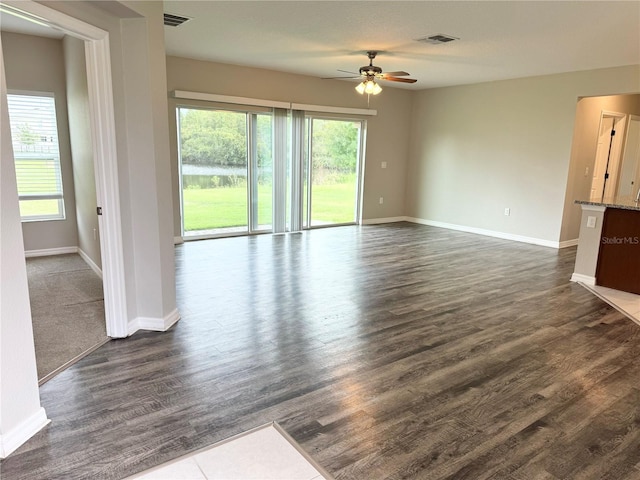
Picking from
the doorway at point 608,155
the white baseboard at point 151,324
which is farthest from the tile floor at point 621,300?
the white baseboard at point 151,324

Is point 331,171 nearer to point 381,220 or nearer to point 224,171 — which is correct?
point 381,220

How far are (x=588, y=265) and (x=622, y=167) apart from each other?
3.85 metres

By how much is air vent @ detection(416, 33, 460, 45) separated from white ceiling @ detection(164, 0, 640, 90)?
10 centimetres

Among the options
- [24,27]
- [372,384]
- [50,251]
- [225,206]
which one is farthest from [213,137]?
[372,384]

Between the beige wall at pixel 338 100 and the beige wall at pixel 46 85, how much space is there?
4.36ft

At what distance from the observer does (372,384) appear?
8.66ft

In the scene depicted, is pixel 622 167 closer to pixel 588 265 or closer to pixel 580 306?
pixel 588 265

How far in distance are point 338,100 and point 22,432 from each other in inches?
270

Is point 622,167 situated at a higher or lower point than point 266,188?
higher

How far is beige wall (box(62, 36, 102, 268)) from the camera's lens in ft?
14.1

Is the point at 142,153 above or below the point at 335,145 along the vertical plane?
below

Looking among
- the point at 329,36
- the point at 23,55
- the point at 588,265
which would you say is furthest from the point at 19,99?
the point at 588,265

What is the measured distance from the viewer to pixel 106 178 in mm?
2959

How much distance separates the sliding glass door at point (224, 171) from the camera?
640cm
